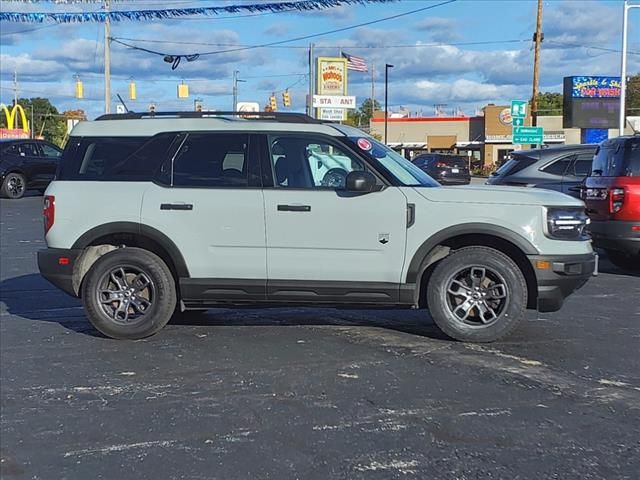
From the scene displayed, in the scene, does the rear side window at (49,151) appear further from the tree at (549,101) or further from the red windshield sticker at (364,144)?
the tree at (549,101)

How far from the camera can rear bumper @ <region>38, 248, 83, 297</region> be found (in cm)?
635

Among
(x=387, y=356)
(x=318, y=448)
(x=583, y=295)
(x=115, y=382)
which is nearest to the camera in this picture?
(x=318, y=448)

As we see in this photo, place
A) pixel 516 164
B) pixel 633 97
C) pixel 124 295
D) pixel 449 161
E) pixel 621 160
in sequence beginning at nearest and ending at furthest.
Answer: pixel 124 295
pixel 621 160
pixel 516 164
pixel 449 161
pixel 633 97

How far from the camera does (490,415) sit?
14.7 ft

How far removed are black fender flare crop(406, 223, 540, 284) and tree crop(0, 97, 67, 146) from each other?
362 ft

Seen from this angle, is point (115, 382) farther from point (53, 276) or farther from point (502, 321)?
point (502, 321)

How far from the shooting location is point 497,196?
599cm

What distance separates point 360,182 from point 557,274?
1745 mm

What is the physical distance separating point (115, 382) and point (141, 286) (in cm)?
127

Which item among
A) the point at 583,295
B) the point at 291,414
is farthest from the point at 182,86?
the point at 291,414

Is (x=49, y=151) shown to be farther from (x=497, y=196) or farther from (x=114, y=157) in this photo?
(x=497, y=196)

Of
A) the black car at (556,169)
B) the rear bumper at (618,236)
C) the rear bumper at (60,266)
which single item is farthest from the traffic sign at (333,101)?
the rear bumper at (60,266)

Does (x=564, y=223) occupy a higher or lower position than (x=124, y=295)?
higher

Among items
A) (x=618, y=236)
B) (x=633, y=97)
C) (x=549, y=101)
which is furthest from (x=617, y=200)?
(x=549, y=101)
